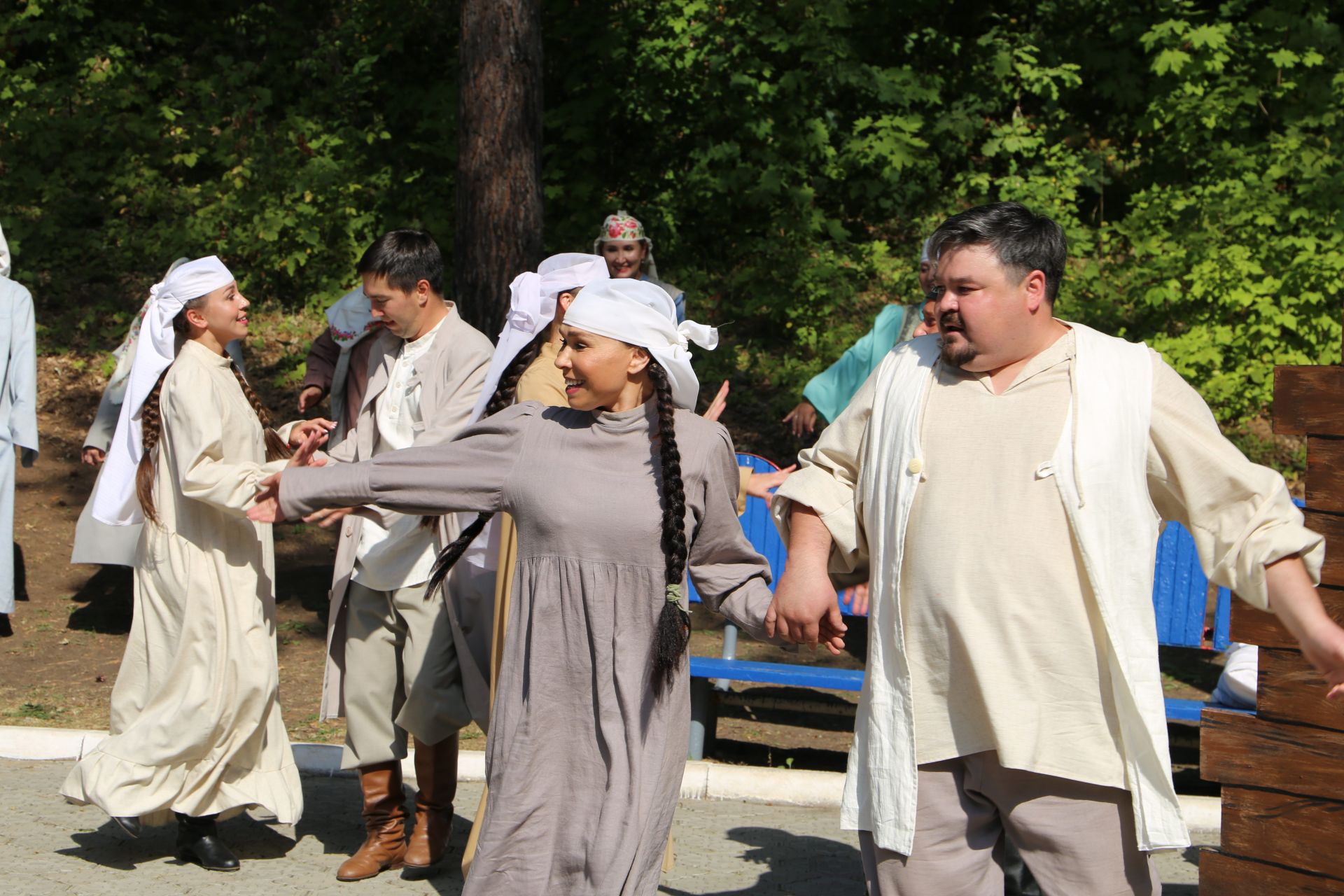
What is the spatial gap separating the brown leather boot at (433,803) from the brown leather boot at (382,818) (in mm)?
59

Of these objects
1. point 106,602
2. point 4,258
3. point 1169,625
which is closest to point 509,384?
point 1169,625

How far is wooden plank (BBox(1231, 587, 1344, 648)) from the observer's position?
3709mm

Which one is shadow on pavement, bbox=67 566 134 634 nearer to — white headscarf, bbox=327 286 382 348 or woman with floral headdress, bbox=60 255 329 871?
white headscarf, bbox=327 286 382 348

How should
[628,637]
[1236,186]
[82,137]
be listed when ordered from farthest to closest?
[82,137] → [1236,186] → [628,637]

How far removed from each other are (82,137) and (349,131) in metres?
2.72

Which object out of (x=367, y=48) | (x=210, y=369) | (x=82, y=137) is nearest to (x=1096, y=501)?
(x=210, y=369)

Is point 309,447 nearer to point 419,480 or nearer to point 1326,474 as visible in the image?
point 419,480

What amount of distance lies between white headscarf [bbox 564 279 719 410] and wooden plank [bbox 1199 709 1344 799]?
1.70 metres

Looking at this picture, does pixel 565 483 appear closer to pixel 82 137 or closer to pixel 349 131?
pixel 349 131

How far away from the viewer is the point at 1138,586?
3.04 meters

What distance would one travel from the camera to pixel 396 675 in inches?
193

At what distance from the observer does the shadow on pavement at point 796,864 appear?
4727mm

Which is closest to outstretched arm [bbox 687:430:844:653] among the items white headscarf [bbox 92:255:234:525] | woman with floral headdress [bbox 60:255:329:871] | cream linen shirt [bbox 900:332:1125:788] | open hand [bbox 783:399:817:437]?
cream linen shirt [bbox 900:332:1125:788]

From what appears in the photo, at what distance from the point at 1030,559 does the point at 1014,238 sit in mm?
700
